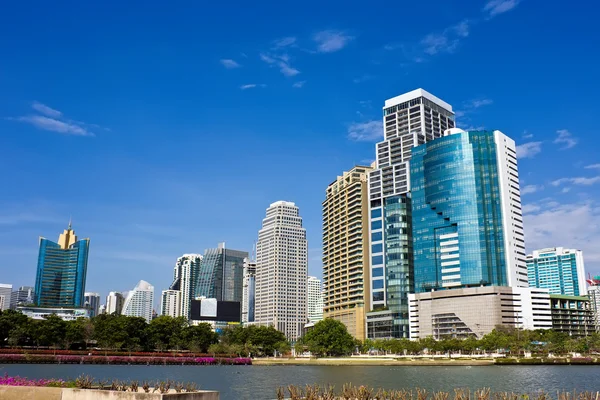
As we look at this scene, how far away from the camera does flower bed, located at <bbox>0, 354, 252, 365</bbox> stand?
127938 millimetres

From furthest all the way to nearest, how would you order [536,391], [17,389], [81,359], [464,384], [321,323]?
[321,323], [81,359], [464,384], [536,391], [17,389]

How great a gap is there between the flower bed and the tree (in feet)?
88.8

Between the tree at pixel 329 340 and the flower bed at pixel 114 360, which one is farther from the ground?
the tree at pixel 329 340

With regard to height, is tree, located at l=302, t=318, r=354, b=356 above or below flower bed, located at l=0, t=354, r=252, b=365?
above

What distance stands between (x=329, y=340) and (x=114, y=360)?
230 feet

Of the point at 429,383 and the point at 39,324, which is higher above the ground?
the point at 39,324

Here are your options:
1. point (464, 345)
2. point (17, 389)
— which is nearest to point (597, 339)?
point (464, 345)

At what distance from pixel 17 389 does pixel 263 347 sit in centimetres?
16120

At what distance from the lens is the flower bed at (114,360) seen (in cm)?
12794

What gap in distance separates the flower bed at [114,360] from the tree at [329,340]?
2708cm

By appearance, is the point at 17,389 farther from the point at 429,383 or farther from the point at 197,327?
the point at 197,327

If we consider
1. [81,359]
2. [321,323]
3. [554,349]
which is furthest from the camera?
[321,323]

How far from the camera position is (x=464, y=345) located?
7092 inches

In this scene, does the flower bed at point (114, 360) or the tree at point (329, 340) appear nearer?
the flower bed at point (114, 360)
